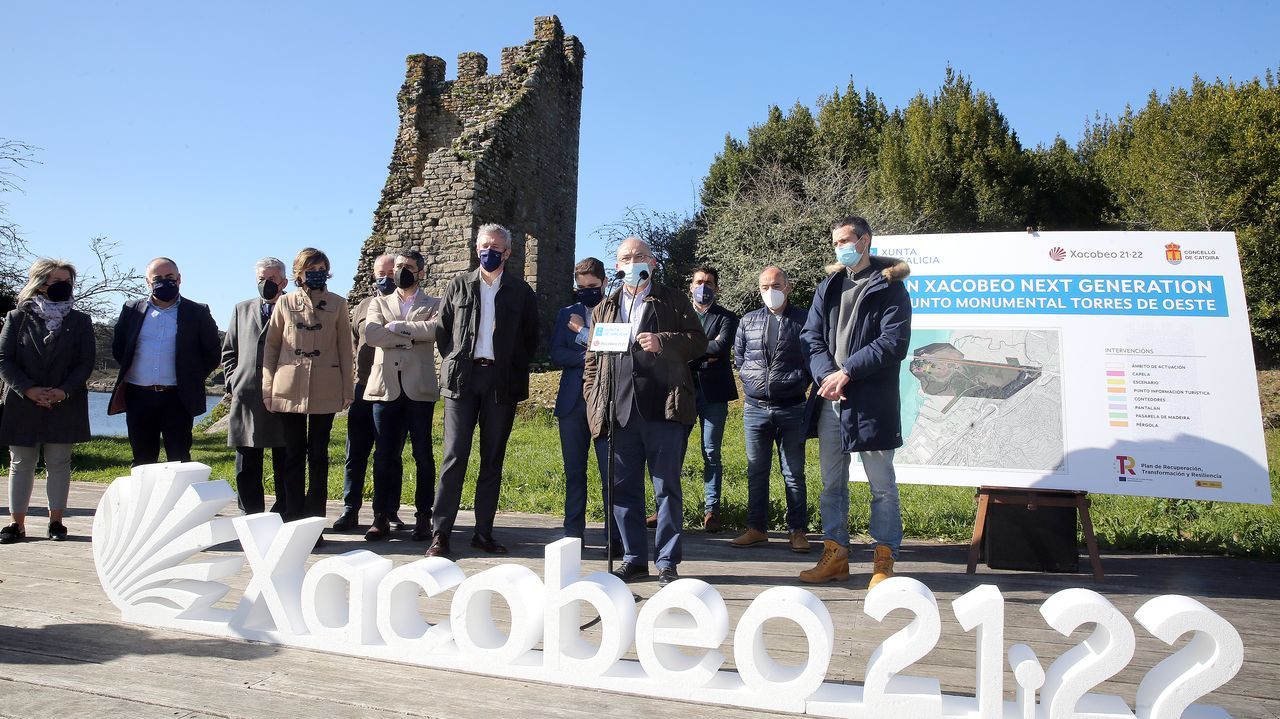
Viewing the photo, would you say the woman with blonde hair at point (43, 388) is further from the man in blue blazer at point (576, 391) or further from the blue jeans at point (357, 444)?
the man in blue blazer at point (576, 391)

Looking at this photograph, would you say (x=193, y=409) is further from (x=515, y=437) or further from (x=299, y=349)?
(x=515, y=437)

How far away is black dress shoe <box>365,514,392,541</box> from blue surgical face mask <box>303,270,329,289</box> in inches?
59.6

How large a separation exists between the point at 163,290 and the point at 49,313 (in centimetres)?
73

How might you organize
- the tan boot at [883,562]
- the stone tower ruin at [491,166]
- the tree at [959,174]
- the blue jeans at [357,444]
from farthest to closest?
1. the tree at [959,174]
2. the stone tower ruin at [491,166]
3. the blue jeans at [357,444]
4. the tan boot at [883,562]

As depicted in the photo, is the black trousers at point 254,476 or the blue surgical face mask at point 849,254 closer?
the blue surgical face mask at point 849,254

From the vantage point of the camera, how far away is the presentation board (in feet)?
13.1

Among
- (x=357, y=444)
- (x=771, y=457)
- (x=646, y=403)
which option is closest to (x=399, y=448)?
(x=357, y=444)

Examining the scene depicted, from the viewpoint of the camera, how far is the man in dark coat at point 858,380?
3.73 m

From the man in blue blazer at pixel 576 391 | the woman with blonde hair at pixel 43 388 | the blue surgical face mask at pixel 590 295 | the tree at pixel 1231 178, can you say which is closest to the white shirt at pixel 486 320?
the man in blue blazer at pixel 576 391

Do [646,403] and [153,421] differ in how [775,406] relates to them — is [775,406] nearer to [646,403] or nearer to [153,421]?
[646,403]

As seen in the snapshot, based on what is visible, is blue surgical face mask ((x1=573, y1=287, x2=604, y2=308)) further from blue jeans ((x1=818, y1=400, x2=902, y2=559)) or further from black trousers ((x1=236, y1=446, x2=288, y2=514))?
black trousers ((x1=236, y1=446, x2=288, y2=514))

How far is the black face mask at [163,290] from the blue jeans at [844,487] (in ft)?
13.4

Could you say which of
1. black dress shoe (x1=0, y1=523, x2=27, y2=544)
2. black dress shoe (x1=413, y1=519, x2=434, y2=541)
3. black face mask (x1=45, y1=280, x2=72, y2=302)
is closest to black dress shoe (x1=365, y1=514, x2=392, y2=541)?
black dress shoe (x1=413, y1=519, x2=434, y2=541)

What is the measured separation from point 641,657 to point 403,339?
9.71 feet
